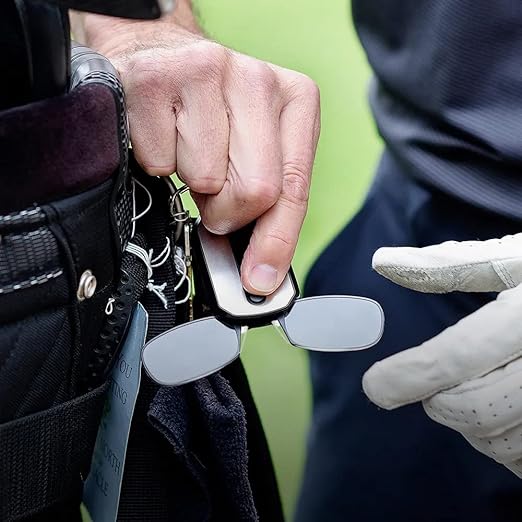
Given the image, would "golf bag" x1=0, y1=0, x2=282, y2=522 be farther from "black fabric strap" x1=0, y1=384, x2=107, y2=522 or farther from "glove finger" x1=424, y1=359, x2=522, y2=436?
"glove finger" x1=424, y1=359, x2=522, y2=436

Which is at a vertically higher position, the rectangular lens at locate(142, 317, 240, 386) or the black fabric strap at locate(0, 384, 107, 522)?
the rectangular lens at locate(142, 317, 240, 386)

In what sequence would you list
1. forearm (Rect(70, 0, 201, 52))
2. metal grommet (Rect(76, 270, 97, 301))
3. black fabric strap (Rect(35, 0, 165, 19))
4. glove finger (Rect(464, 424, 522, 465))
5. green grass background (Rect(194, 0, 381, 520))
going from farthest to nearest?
green grass background (Rect(194, 0, 381, 520)) → forearm (Rect(70, 0, 201, 52)) → glove finger (Rect(464, 424, 522, 465)) → metal grommet (Rect(76, 270, 97, 301)) → black fabric strap (Rect(35, 0, 165, 19))

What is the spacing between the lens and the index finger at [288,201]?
503mm

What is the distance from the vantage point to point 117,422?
1.65 ft

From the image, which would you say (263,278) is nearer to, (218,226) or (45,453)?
(218,226)

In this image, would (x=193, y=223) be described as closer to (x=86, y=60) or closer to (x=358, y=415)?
(x=86, y=60)

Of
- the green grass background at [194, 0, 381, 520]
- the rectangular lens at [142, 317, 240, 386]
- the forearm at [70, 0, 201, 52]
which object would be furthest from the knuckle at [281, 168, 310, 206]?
the green grass background at [194, 0, 381, 520]

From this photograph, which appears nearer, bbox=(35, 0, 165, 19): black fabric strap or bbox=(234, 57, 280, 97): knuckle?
bbox=(35, 0, 165, 19): black fabric strap

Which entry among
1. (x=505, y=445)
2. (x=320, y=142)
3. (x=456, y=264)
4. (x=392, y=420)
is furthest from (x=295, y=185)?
(x=320, y=142)

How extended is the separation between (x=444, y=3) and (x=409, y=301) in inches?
11.9

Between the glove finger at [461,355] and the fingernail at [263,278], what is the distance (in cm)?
10

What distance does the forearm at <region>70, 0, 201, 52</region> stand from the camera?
713 mm

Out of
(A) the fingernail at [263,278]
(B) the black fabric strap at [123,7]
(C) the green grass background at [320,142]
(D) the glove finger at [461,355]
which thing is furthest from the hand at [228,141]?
(C) the green grass background at [320,142]

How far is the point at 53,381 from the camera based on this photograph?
17.3 inches
